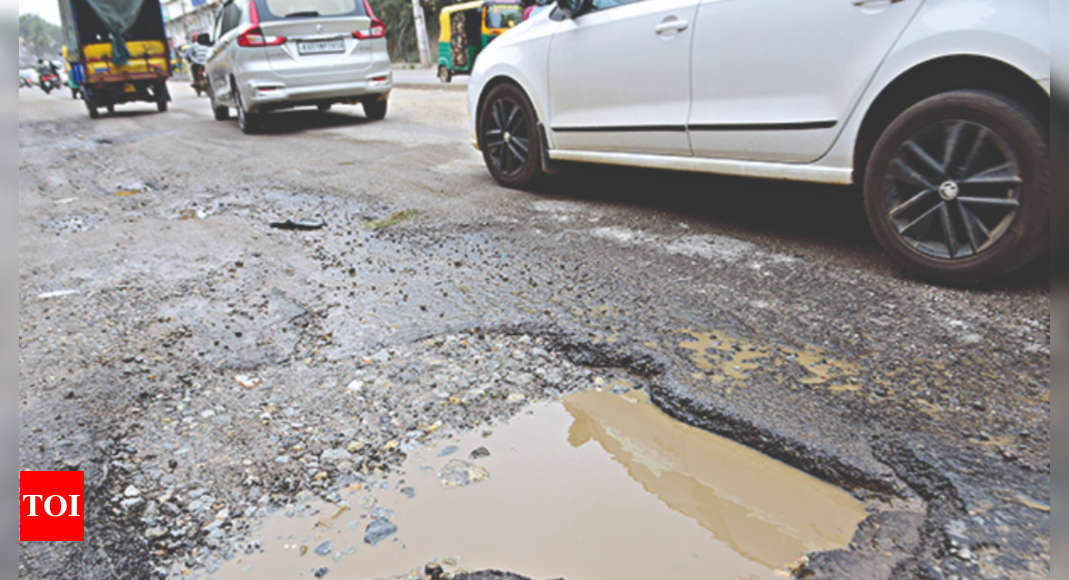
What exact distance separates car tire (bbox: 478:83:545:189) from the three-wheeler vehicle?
1326cm

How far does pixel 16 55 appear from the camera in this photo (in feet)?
2.96

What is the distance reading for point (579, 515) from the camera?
1935mm

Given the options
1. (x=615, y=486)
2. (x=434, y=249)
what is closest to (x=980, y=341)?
(x=615, y=486)

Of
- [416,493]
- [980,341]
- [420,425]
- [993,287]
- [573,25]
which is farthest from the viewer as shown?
[573,25]

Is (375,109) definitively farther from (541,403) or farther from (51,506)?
(51,506)

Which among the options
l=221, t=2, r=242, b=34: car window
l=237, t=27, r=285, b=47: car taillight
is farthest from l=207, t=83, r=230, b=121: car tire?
l=237, t=27, r=285, b=47: car taillight

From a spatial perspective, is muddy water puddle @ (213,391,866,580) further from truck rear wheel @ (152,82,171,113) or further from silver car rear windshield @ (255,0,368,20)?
truck rear wheel @ (152,82,171,113)

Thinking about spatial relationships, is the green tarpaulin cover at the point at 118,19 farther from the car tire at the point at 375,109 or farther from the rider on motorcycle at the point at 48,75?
the rider on motorcycle at the point at 48,75

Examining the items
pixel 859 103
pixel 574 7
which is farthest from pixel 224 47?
pixel 859 103

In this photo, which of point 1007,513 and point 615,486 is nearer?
point 1007,513

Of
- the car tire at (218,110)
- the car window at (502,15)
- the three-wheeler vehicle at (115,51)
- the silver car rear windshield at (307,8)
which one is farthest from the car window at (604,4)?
the car window at (502,15)

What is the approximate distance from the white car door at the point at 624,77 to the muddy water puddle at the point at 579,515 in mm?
2417

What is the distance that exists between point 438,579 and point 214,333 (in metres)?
1.91

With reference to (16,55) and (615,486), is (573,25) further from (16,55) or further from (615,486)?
(16,55)
